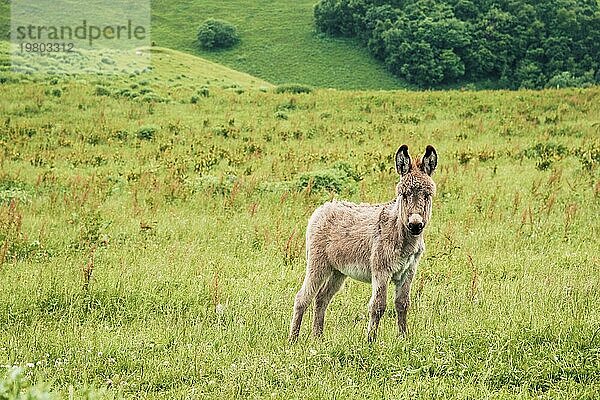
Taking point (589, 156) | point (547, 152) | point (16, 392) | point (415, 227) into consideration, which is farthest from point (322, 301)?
point (547, 152)

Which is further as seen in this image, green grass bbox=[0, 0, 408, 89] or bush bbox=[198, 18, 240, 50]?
bush bbox=[198, 18, 240, 50]

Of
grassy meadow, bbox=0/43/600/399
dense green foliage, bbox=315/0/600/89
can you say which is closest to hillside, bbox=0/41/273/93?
grassy meadow, bbox=0/43/600/399

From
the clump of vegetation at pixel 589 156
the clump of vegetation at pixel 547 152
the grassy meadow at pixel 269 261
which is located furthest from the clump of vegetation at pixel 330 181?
the clump of vegetation at pixel 589 156

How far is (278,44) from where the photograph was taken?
79500 millimetres

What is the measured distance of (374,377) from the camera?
559 cm

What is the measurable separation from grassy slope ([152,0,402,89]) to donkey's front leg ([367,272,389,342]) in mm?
63736

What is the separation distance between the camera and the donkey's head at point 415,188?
5.65 metres

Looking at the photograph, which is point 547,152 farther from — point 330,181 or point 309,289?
point 309,289

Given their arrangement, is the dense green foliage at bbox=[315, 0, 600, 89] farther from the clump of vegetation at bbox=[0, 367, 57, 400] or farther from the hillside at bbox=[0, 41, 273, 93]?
the clump of vegetation at bbox=[0, 367, 57, 400]

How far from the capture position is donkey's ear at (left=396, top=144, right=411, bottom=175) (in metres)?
5.74

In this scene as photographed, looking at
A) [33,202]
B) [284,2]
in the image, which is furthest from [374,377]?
[284,2]

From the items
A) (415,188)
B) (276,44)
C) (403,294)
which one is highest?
(276,44)

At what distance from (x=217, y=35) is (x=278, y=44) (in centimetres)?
827

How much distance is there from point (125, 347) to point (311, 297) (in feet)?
6.71
